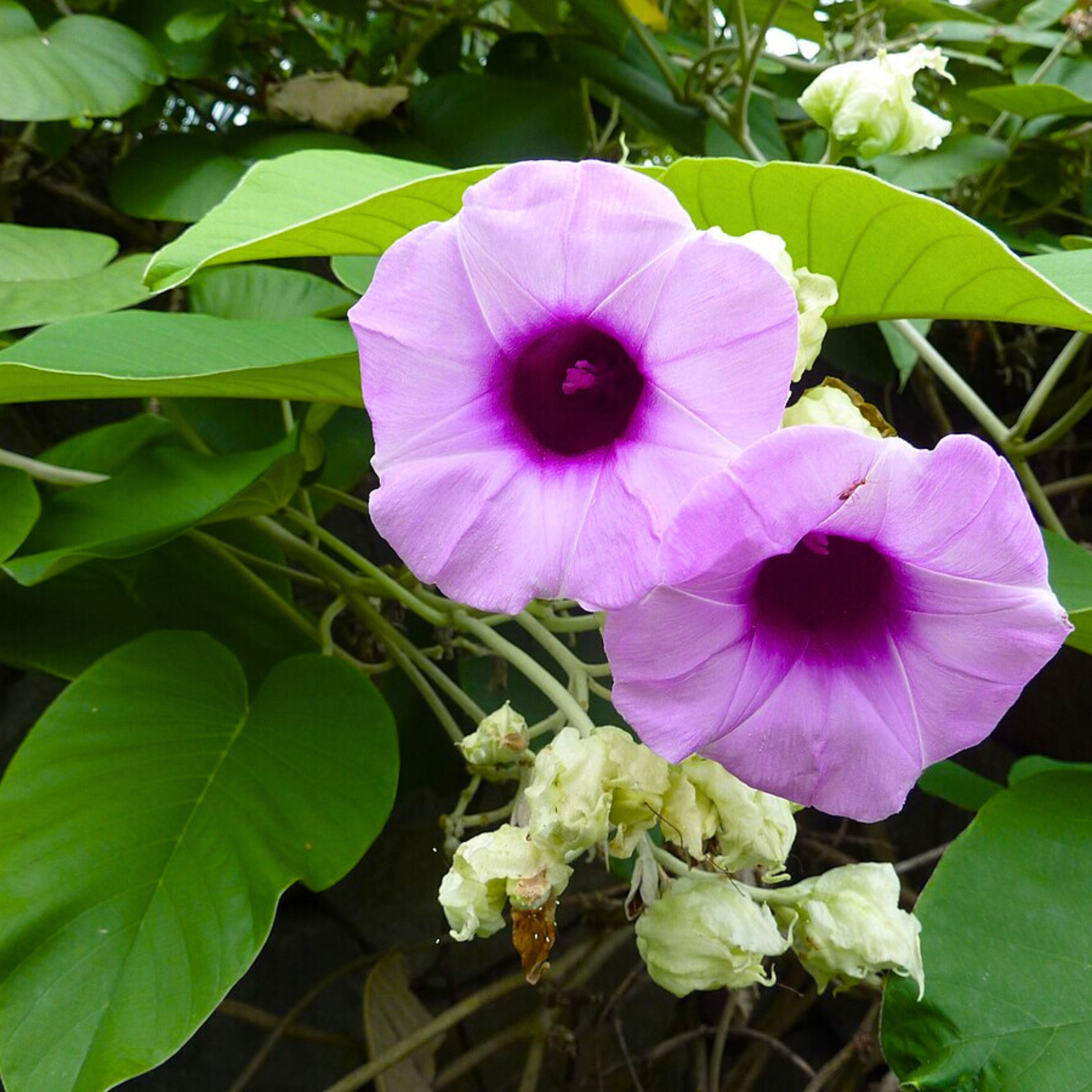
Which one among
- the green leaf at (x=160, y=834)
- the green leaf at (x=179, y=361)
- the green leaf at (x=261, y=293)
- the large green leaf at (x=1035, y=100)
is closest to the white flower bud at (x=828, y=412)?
the green leaf at (x=179, y=361)

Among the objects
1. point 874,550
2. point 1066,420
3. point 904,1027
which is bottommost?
point 904,1027

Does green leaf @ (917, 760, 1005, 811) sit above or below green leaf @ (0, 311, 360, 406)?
below

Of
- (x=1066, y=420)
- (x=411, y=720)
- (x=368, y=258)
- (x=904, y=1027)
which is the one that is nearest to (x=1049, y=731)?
(x=1066, y=420)

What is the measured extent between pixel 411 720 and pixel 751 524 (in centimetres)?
77

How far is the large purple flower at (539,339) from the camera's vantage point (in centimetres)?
39

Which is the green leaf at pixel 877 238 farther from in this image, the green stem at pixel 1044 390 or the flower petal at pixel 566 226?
the green stem at pixel 1044 390

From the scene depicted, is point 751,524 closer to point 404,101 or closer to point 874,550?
point 874,550

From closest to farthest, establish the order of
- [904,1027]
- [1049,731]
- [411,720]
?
[904,1027]
[411,720]
[1049,731]

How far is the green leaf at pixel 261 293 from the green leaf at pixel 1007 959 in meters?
0.70

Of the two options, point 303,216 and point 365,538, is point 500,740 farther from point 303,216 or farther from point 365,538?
point 365,538

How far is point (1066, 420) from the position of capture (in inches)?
35.8

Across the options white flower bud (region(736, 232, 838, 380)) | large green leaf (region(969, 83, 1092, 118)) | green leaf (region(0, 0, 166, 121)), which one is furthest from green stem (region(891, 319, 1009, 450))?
green leaf (region(0, 0, 166, 121))

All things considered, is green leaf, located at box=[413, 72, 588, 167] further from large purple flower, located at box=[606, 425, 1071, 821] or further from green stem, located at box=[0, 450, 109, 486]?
large purple flower, located at box=[606, 425, 1071, 821]

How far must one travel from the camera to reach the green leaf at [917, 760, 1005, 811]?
3.22ft
